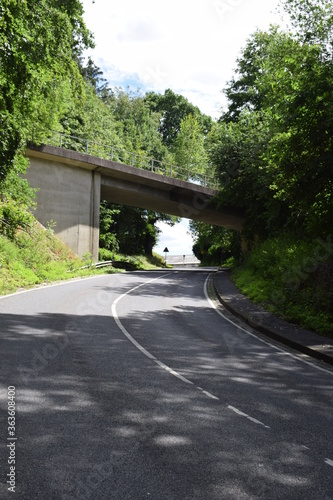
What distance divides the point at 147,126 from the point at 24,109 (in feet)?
162

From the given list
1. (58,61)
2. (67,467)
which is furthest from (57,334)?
(58,61)

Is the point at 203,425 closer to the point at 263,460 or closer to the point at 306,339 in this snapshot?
the point at 263,460

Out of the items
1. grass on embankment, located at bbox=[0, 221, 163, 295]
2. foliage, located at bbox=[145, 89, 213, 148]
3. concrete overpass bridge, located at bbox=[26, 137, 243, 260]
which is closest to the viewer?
grass on embankment, located at bbox=[0, 221, 163, 295]

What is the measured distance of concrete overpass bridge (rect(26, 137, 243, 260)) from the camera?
1149 inches

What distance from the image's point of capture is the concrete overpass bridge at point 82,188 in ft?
95.8

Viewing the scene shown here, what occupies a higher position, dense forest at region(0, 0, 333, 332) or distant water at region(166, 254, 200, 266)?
dense forest at region(0, 0, 333, 332)

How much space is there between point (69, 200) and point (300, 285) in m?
20.3

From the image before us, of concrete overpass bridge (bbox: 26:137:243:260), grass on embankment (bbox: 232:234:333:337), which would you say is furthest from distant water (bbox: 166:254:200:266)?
grass on embankment (bbox: 232:234:333:337)

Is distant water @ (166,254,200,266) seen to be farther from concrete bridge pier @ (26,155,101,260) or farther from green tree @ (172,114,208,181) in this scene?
concrete bridge pier @ (26,155,101,260)

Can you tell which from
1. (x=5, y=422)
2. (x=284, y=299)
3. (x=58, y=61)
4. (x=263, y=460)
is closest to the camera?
(x=263, y=460)

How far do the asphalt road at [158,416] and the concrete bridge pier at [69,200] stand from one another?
67.2 feet

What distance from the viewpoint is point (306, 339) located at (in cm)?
1015

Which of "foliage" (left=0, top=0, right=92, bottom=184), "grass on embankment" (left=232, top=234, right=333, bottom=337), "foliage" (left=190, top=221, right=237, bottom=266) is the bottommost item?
"grass on embankment" (left=232, top=234, right=333, bottom=337)

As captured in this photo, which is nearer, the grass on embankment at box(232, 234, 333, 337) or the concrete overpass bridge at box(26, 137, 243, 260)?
the grass on embankment at box(232, 234, 333, 337)
